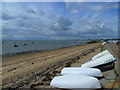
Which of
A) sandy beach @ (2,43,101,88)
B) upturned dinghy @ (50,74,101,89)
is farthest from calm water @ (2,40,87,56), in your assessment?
upturned dinghy @ (50,74,101,89)

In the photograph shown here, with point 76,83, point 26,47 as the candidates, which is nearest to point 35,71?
point 76,83

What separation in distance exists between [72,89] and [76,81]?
10.7 inches

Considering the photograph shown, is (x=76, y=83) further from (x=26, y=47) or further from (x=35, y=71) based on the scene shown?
(x=26, y=47)

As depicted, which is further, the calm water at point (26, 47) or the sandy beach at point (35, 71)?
the calm water at point (26, 47)

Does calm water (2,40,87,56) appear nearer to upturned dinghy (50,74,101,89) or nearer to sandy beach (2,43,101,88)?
sandy beach (2,43,101,88)

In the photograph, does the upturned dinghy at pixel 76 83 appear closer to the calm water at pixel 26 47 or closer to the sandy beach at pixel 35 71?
the sandy beach at pixel 35 71

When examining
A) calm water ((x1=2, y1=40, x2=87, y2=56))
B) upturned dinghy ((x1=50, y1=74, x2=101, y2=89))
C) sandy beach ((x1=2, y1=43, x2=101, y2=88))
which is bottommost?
sandy beach ((x1=2, y1=43, x2=101, y2=88))

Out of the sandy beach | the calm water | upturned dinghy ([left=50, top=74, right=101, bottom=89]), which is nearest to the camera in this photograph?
upturned dinghy ([left=50, top=74, right=101, bottom=89])

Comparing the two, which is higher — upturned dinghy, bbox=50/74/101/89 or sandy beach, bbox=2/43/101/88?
upturned dinghy, bbox=50/74/101/89

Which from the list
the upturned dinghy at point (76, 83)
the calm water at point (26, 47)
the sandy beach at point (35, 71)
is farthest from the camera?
the calm water at point (26, 47)

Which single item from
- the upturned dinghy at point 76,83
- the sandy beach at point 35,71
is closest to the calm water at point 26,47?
the sandy beach at point 35,71

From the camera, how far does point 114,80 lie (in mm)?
6242

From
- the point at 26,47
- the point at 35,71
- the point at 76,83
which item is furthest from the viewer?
the point at 26,47

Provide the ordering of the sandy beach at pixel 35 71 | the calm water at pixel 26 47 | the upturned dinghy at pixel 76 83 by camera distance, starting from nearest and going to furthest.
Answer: the upturned dinghy at pixel 76 83 → the sandy beach at pixel 35 71 → the calm water at pixel 26 47
